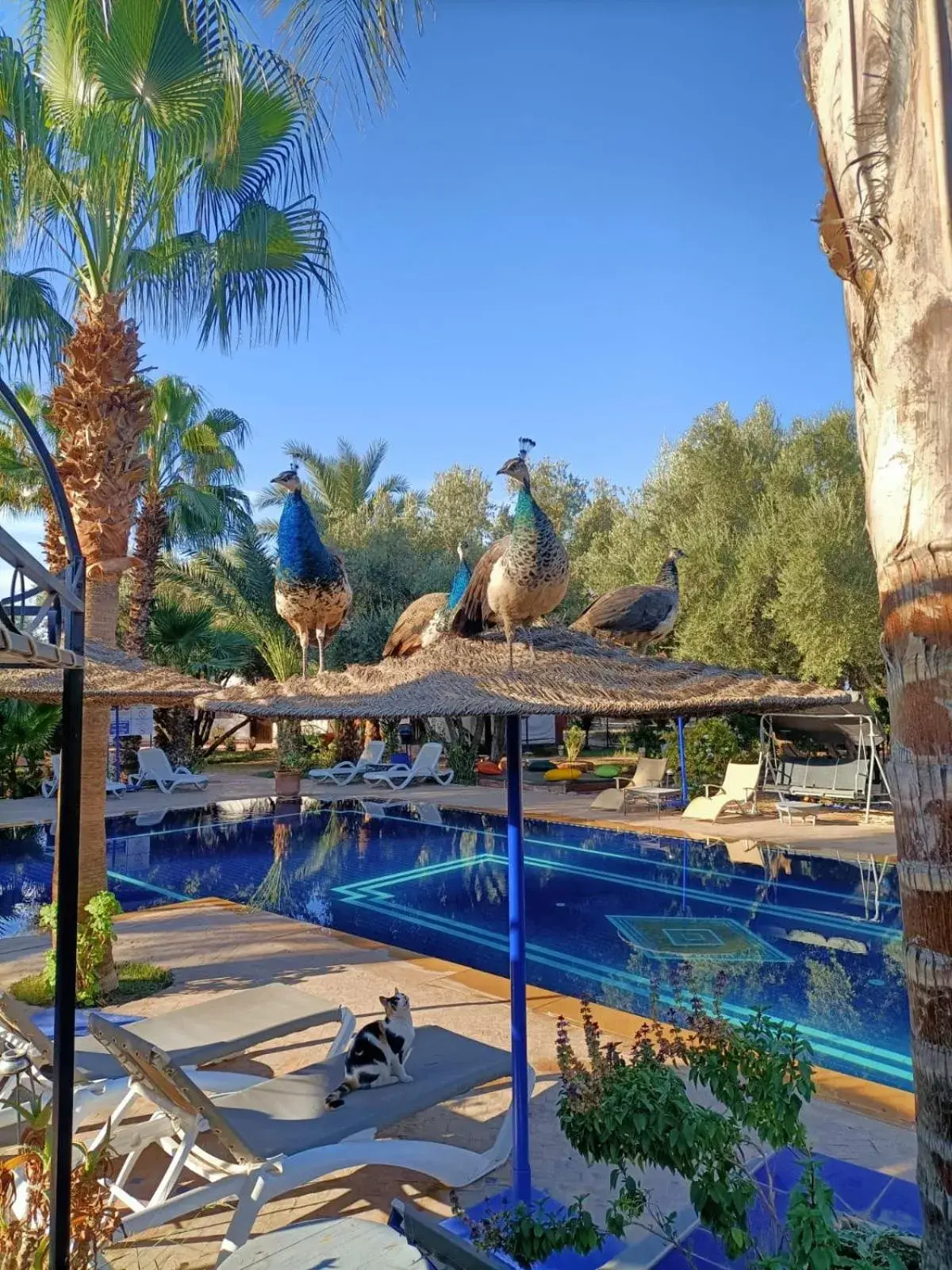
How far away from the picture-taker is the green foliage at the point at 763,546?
1725 centimetres

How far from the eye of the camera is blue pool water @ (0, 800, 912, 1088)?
23.2ft

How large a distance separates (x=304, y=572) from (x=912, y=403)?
6109 millimetres

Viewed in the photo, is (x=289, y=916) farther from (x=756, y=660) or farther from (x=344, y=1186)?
(x=756, y=660)

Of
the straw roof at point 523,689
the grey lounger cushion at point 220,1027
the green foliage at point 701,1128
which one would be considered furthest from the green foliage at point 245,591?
the green foliage at point 701,1128

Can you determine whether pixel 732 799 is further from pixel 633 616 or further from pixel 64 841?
pixel 64 841

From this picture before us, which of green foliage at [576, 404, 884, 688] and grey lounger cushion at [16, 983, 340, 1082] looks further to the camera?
green foliage at [576, 404, 884, 688]

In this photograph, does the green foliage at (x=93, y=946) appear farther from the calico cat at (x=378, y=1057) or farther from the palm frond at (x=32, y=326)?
the palm frond at (x=32, y=326)

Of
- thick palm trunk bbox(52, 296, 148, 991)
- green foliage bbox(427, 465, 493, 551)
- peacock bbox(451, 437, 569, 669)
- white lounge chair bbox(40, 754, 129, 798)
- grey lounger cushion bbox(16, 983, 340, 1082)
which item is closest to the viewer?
grey lounger cushion bbox(16, 983, 340, 1082)

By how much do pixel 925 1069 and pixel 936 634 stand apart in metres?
0.94

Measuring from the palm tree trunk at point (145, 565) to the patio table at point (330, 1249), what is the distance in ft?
56.5

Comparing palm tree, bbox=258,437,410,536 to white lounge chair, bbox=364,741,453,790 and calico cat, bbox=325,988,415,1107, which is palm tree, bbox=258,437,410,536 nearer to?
white lounge chair, bbox=364,741,453,790

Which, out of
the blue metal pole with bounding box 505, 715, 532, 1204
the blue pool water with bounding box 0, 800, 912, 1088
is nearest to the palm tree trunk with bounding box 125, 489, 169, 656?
the blue pool water with bounding box 0, 800, 912, 1088

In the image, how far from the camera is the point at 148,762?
18750mm

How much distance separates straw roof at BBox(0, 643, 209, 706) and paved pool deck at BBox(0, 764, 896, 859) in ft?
30.0
